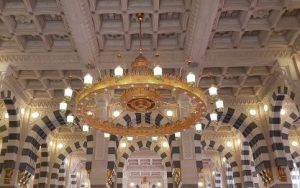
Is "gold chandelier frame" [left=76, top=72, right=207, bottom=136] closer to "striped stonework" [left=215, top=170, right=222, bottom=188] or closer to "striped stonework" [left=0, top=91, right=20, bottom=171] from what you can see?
"striped stonework" [left=0, top=91, right=20, bottom=171]

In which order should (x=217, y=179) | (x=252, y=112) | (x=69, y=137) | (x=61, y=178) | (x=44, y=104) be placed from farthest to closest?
(x=217, y=179)
(x=61, y=178)
(x=69, y=137)
(x=44, y=104)
(x=252, y=112)

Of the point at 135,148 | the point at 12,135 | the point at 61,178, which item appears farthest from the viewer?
the point at 61,178

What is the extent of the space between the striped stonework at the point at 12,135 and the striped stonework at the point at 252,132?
8390mm

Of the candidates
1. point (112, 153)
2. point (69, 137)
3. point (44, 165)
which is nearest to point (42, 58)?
point (112, 153)

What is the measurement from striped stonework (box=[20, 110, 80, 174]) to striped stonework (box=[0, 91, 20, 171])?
Result: 413mm

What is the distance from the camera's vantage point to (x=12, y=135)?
48.5 ft

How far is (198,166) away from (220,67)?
14.8ft

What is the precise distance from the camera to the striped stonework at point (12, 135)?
46.7 ft

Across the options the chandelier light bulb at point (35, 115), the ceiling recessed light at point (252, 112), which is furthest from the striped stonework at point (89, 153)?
the ceiling recessed light at point (252, 112)

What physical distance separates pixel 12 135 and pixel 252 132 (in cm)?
1141

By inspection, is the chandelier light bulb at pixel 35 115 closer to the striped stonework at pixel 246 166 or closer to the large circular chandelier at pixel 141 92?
the large circular chandelier at pixel 141 92

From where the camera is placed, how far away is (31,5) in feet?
32.1

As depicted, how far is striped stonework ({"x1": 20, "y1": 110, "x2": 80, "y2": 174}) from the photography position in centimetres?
1490

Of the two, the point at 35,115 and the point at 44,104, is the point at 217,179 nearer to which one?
the point at 44,104
